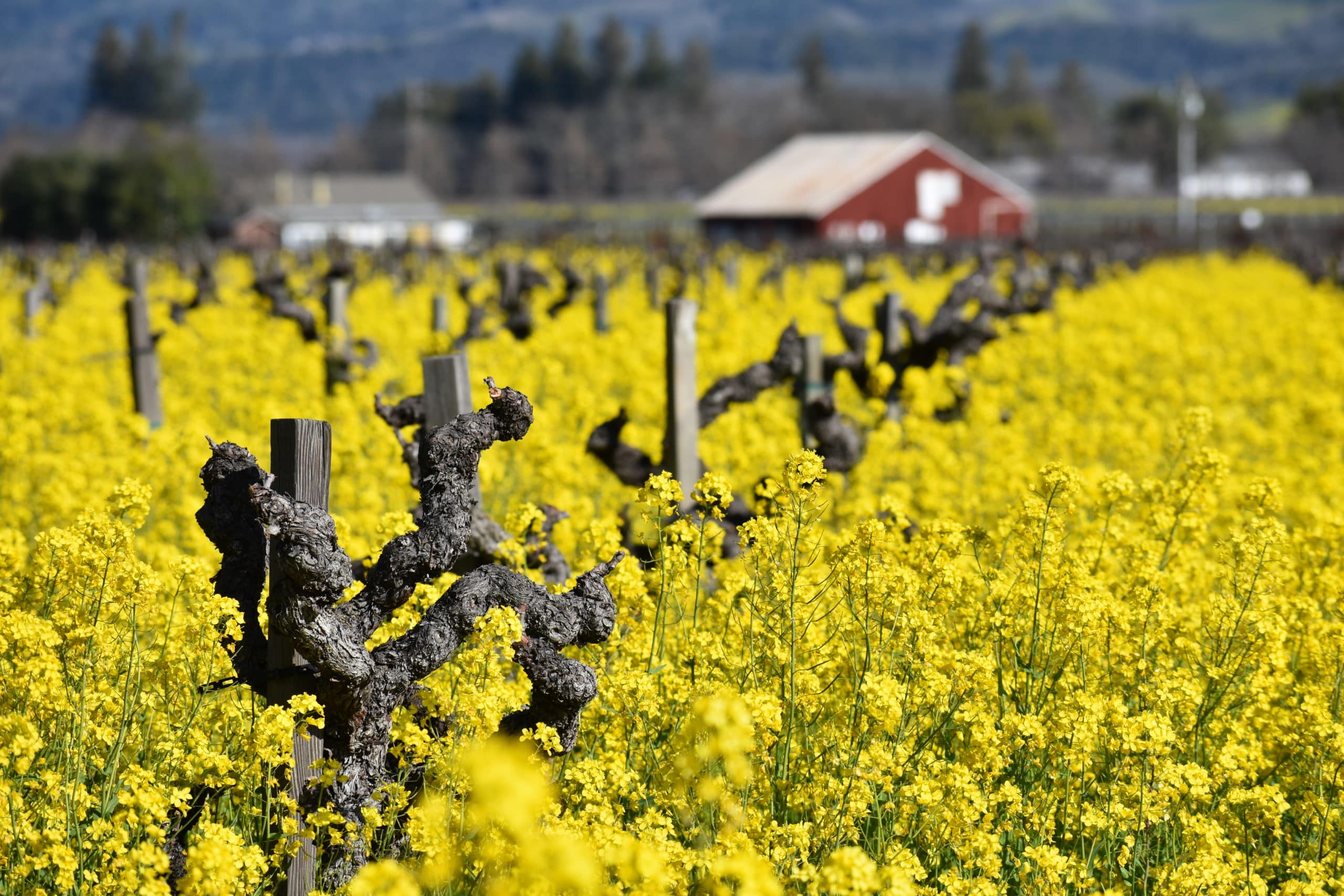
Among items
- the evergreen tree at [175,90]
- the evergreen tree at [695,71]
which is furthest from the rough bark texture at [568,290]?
the evergreen tree at [175,90]

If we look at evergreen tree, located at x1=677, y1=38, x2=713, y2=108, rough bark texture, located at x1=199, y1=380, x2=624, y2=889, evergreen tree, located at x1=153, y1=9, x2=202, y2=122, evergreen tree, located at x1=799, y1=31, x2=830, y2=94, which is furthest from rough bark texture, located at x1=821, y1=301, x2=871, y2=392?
evergreen tree, located at x1=153, y1=9, x2=202, y2=122

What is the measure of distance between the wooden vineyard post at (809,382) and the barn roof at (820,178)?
43.1m

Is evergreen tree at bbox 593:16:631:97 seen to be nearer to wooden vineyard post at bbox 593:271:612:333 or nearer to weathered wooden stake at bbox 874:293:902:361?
wooden vineyard post at bbox 593:271:612:333

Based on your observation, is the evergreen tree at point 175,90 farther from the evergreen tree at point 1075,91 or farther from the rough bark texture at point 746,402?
the rough bark texture at point 746,402

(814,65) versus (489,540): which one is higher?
(814,65)

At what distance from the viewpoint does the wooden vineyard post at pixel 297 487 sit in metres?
4.09

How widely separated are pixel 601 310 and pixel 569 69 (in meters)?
149

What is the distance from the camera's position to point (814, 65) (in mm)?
175875

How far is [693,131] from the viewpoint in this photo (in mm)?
123625

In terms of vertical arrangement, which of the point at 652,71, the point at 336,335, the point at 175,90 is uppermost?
the point at 175,90

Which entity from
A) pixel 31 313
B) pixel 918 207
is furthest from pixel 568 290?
pixel 918 207

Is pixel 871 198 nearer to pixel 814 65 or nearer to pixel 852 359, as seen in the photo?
pixel 852 359

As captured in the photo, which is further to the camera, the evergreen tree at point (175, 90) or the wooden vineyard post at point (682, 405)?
the evergreen tree at point (175, 90)

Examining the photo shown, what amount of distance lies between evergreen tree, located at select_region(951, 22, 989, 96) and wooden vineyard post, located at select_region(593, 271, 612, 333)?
540 feet
